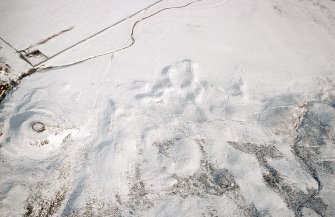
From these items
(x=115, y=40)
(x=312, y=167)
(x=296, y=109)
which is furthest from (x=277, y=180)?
(x=115, y=40)

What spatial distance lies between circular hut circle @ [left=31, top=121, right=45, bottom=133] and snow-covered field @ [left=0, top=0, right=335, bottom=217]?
13mm

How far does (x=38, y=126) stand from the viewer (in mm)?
1688

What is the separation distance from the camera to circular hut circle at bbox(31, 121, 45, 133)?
1.68 m

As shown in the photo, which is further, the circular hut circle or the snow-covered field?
the circular hut circle

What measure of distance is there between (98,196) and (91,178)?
0.11 meters

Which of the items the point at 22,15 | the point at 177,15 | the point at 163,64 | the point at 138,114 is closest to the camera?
the point at 138,114

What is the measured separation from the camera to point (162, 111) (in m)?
1.92

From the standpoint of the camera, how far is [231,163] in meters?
1.70

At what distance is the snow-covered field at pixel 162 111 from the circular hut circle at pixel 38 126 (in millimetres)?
13

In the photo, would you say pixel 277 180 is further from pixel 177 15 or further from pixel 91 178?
pixel 177 15

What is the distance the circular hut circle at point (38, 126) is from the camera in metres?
1.68

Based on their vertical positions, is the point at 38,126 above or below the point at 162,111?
above

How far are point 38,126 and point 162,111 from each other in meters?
0.76

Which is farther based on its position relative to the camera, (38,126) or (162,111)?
(162,111)
